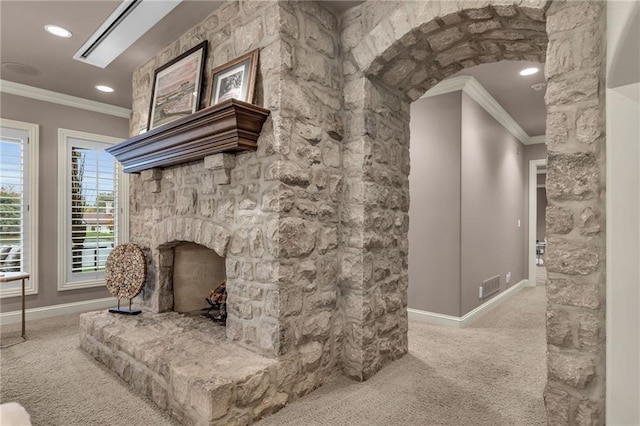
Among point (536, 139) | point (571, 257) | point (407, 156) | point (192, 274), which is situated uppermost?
point (536, 139)

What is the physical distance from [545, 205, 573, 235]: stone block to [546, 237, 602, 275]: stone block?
4 cm

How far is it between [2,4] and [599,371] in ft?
13.3

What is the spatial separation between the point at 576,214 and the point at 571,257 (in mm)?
188

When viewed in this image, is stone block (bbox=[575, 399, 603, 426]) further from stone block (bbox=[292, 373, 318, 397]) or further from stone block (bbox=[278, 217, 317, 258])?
stone block (bbox=[278, 217, 317, 258])

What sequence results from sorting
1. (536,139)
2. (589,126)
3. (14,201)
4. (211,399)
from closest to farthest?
(589,126), (211,399), (14,201), (536,139)

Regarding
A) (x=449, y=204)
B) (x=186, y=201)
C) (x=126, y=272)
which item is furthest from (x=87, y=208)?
(x=449, y=204)

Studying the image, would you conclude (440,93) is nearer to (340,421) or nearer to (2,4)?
(340,421)

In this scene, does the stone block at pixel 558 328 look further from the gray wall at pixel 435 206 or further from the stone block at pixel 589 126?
the gray wall at pixel 435 206

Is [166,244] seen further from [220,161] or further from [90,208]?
[90,208]

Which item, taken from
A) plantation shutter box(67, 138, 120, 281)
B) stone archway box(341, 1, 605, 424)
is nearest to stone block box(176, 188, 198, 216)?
stone archway box(341, 1, 605, 424)

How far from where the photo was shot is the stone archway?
4.87 ft

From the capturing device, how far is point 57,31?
8.93 feet

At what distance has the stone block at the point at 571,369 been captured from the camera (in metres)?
1.48

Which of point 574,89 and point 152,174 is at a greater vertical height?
point 574,89
